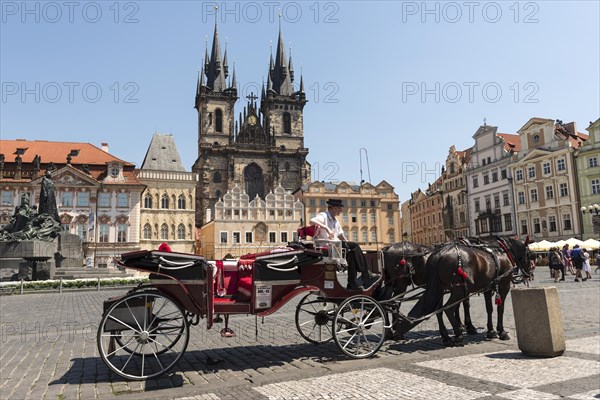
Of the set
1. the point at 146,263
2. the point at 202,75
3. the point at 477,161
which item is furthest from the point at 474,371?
the point at 202,75

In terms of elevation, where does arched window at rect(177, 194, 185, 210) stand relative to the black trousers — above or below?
above

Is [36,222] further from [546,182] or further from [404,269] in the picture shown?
[546,182]

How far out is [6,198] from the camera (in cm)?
4938

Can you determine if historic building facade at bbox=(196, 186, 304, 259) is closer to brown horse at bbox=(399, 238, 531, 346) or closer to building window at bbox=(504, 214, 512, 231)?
building window at bbox=(504, 214, 512, 231)

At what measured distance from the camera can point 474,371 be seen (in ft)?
17.3

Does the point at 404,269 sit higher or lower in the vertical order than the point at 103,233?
lower

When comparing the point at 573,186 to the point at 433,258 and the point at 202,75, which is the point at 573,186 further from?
the point at 202,75

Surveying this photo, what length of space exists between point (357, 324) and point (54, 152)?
177 feet

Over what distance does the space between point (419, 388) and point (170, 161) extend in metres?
65.8

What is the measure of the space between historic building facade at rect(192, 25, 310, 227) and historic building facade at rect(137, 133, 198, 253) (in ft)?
28.2

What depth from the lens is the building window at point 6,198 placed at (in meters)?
49.2

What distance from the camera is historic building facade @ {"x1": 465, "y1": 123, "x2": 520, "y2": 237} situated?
51188 millimetres

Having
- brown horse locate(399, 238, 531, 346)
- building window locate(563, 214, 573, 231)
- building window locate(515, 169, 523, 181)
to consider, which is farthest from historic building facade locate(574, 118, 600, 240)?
brown horse locate(399, 238, 531, 346)

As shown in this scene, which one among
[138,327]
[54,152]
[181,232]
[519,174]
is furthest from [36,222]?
[519,174]
